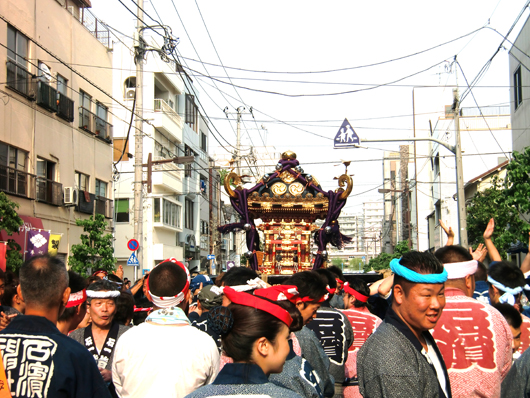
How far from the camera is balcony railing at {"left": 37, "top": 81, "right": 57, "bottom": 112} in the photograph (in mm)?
18344

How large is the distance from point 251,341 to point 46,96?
18.0 m

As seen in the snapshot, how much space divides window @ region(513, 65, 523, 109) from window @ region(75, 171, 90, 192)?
15.8m

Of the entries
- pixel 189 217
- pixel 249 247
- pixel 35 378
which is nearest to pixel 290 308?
pixel 35 378

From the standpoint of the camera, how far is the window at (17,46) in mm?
16922

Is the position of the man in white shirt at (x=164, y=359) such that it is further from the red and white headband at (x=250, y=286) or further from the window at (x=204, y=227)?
the window at (x=204, y=227)

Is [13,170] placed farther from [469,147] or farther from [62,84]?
[469,147]

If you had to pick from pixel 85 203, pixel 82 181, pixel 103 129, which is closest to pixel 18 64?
pixel 82 181

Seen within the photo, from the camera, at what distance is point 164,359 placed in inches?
137

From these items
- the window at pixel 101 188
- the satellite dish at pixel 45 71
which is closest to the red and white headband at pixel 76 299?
the satellite dish at pixel 45 71

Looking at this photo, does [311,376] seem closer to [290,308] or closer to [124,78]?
[290,308]

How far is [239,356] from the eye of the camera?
2496mm

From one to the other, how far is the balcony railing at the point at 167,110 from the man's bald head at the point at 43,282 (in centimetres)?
2928

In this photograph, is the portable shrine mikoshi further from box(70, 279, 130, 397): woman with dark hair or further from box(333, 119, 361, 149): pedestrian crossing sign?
box(70, 279, 130, 397): woman with dark hair

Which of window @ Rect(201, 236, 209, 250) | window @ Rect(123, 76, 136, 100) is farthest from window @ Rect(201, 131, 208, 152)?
window @ Rect(123, 76, 136, 100)
